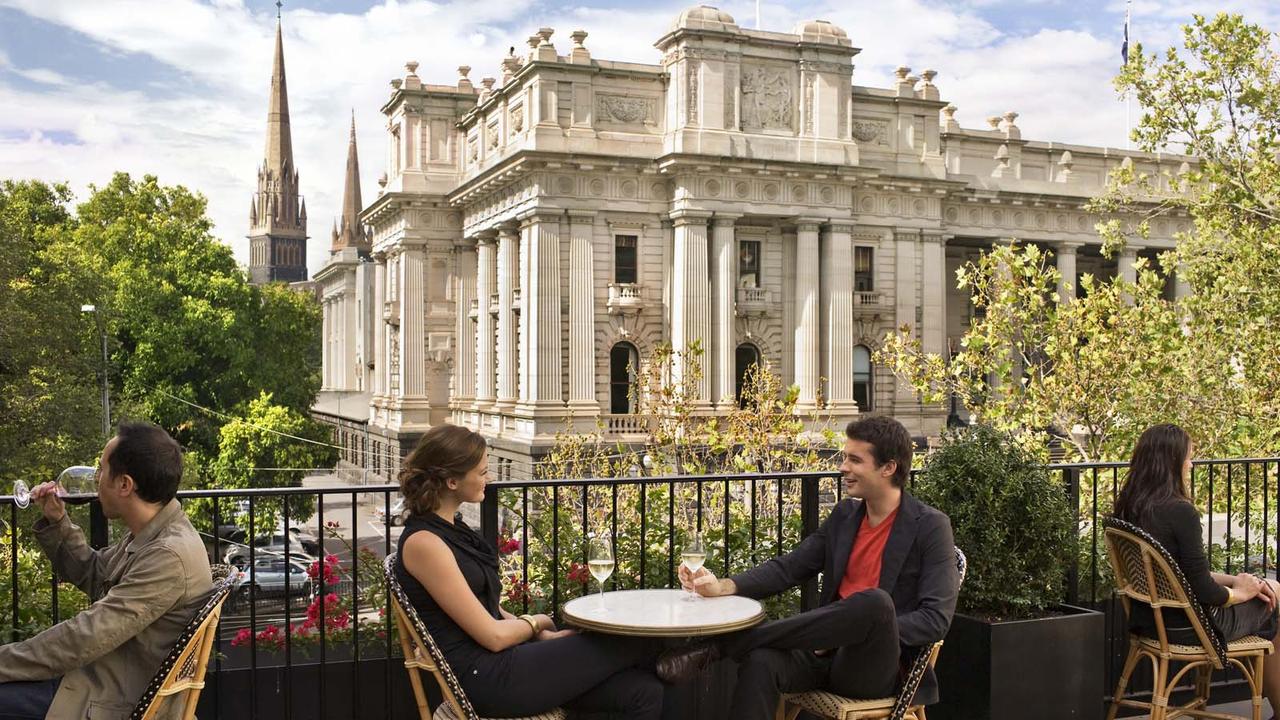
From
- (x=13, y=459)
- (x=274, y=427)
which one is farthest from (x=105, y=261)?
(x=13, y=459)

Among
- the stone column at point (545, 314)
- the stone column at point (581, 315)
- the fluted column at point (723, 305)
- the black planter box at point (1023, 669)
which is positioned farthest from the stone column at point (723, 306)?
the black planter box at point (1023, 669)

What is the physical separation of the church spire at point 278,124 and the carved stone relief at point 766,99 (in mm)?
115323

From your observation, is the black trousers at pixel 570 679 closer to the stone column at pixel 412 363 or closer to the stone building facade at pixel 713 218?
the stone building facade at pixel 713 218

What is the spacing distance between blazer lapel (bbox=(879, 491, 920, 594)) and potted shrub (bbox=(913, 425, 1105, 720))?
0.91 meters

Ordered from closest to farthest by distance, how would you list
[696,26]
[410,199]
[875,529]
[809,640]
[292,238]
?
[809,640], [875,529], [696,26], [410,199], [292,238]

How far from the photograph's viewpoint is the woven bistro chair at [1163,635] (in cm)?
641

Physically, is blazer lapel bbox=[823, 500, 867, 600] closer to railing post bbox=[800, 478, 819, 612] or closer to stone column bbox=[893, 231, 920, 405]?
railing post bbox=[800, 478, 819, 612]

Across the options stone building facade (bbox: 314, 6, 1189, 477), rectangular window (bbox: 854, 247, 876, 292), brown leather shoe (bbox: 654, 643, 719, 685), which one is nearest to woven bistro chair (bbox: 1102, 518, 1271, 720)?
brown leather shoe (bbox: 654, 643, 719, 685)

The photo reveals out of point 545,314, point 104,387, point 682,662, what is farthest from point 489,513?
point 545,314

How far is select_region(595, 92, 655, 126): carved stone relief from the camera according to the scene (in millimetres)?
45500

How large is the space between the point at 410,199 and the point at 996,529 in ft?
168

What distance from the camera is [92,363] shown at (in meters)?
39.9

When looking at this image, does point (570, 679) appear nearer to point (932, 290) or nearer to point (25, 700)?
point (25, 700)

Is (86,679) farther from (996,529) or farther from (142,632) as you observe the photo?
(996,529)
